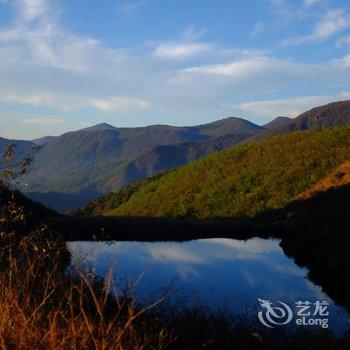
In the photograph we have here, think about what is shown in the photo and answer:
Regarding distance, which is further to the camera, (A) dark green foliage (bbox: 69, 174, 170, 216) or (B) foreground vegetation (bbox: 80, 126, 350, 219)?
(A) dark green foliage (bbox: 69, 174, 170, 216)

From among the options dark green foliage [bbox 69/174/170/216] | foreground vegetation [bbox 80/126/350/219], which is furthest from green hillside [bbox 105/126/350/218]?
dark green foliage [bbox 69/174/170/216]

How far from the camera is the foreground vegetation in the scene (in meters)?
40.6

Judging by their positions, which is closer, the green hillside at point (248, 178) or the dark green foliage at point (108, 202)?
the green hillside at point (248, 178)

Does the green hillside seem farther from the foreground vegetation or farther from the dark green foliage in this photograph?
the dark green foliage

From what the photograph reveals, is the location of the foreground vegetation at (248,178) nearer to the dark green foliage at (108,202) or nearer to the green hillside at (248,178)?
the green hillside at (248,178)

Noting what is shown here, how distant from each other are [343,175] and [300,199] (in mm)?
3294

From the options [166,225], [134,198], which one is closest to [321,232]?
[166,225]

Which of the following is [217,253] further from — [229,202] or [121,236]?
[229,202]

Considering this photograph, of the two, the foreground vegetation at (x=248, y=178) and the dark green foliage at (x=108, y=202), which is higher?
the foreground vegetation at (x=248, y=178)

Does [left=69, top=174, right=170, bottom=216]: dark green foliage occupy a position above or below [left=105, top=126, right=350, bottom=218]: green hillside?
below

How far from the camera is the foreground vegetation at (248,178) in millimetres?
40562

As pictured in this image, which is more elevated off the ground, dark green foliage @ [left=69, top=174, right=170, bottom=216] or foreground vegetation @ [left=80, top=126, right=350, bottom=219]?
foreground vegetation @ [left=80, top=126, right=350, bottom=219]

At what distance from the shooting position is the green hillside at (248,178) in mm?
40625

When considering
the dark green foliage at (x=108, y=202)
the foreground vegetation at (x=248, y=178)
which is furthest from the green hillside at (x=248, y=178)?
the dark green foliage at (x=108, y=202)
